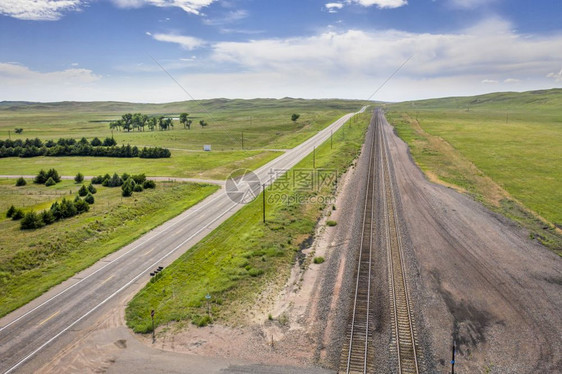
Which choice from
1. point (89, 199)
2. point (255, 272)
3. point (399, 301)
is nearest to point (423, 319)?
point (399, 301)

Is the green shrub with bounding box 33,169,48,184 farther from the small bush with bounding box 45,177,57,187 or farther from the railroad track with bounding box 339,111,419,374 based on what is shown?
the railroad track with bounding box 339,111,419,374

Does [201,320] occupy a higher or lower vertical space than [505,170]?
lower

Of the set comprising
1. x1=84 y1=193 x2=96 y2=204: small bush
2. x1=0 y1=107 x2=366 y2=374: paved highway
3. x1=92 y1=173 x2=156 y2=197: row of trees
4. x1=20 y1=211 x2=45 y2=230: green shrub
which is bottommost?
x1=0 y1=107 x2=366 y2=374: paved highway

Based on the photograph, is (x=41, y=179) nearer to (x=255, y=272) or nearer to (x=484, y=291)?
(x=255, y=272)

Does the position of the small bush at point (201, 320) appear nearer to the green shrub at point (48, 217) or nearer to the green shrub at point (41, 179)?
the green shrub at point (48, 217)

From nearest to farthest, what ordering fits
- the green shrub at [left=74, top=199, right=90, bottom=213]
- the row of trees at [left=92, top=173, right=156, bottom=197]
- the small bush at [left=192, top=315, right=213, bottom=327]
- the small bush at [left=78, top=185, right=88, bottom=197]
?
the small bush at [left=192, top=315, right=213, bottom=327] → the green shrub at [left=74, top=199, right=90, bottom=213] → the small bush at [left=78, top=185, right=88, bottom=197] → the row of trees at [left=92, top=173, right=156, bottom=197]

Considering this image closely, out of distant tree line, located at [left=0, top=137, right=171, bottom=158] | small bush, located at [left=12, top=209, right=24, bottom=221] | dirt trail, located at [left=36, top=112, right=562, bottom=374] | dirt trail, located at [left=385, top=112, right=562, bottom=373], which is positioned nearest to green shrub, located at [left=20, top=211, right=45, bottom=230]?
small bush, located at [left=12, top=209, right=24, bottom=221]
